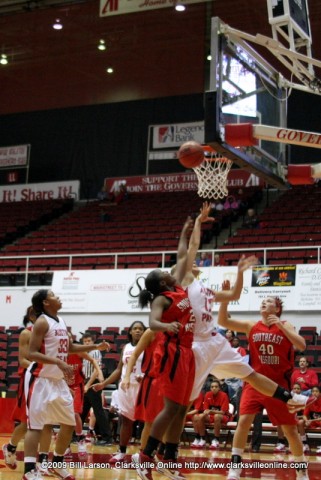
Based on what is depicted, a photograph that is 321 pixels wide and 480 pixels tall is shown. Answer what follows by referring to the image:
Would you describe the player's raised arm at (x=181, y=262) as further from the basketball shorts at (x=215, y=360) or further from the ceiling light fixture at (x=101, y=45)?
the ceiling light fixture at (x=101, y=45)

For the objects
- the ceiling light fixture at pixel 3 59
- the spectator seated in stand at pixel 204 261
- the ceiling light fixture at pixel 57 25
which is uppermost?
the ceiling light fixture at pixel 57 25

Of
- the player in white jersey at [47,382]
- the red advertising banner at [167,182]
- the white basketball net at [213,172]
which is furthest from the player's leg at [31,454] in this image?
the red advertising banner at [167,182]

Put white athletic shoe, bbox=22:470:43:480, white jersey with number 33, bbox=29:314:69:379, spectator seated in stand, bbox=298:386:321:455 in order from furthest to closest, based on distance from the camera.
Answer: spectator seated in stand, bbox=298:386:321:455
white jersey with number 33, bbox=29:314:69:379
white athletic shoe, bbox=22:470:43:480

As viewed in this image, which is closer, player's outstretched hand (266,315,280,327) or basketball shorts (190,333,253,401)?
basketball shorts (190,333,253,401)

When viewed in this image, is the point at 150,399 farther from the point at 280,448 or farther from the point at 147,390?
the point at 280,448

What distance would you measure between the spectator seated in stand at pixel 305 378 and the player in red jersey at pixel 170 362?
6898mm

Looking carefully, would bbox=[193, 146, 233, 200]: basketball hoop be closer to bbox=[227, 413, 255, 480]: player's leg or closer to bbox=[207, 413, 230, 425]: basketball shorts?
bbox=[207, 413, 230, 425]: basketball shorts

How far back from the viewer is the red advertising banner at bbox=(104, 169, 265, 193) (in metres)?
27.1

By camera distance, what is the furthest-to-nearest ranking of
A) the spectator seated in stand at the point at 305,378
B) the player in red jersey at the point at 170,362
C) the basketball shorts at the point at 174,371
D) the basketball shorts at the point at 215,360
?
the spectator seated in stand at the point at 305,378 → the basketball shorts at the point at 215,360 → the basketball shorts at the point at 174,371 → the player in red jersey at the point at 170,362

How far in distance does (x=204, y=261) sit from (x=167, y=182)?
10.4m

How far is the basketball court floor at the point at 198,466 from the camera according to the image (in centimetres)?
821

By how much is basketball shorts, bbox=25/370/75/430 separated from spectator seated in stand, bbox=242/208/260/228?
51.1ft

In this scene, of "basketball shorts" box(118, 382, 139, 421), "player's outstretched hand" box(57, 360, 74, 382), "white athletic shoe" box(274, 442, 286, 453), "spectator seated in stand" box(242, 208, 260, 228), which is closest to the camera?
"player's outstretched hand" box(57, 360, 74, 382)

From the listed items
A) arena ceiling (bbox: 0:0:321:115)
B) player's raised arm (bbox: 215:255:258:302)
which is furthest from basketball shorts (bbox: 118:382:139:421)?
arena ceiling (bbox: 0:0:321:115)
